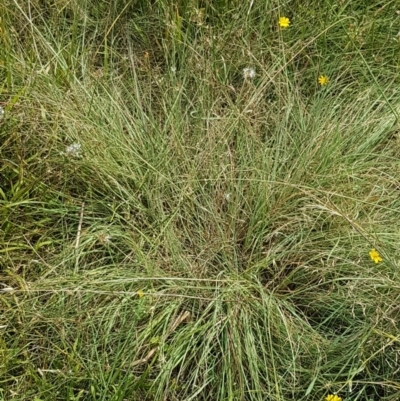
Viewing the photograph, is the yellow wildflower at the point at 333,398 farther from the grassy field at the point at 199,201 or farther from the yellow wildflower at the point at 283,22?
the yellow wildflower at the point at 283,22

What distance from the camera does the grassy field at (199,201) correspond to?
4.91 feet

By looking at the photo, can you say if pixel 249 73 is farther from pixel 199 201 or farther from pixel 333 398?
pixel 333 398

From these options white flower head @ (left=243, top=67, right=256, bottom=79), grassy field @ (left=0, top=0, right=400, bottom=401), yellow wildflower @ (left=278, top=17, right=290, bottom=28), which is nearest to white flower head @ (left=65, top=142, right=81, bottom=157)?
grassy field @ (left=0, top=0, right=400, bottom=401)

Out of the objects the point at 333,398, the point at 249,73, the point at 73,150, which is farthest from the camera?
the point at 249,73

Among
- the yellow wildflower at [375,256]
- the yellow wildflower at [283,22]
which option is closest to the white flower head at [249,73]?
the yellow wildflower at [283,22]

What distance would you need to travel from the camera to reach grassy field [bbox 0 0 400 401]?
4.91ft

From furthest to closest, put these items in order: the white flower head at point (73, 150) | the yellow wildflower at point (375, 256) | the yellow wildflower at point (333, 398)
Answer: the white flower head at point (73, 150), the yellow wildflower at point (375, 256), the yellow wildflower at point (333, 398)

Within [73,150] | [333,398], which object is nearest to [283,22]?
[73,150]

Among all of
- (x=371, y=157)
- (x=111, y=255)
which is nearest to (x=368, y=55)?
(x=371, y=157)

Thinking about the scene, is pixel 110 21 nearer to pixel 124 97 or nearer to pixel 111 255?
pixel 124 97

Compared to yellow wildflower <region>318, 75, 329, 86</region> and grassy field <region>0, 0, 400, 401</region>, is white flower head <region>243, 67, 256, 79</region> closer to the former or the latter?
grassy field <region>0, 0, 400, 401</region>

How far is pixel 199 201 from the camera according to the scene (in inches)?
70.1

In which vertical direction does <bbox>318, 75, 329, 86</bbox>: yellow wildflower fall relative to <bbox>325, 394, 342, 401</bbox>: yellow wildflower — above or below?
above

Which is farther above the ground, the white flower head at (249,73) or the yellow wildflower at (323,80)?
the yellow wildflower at (323,80)
